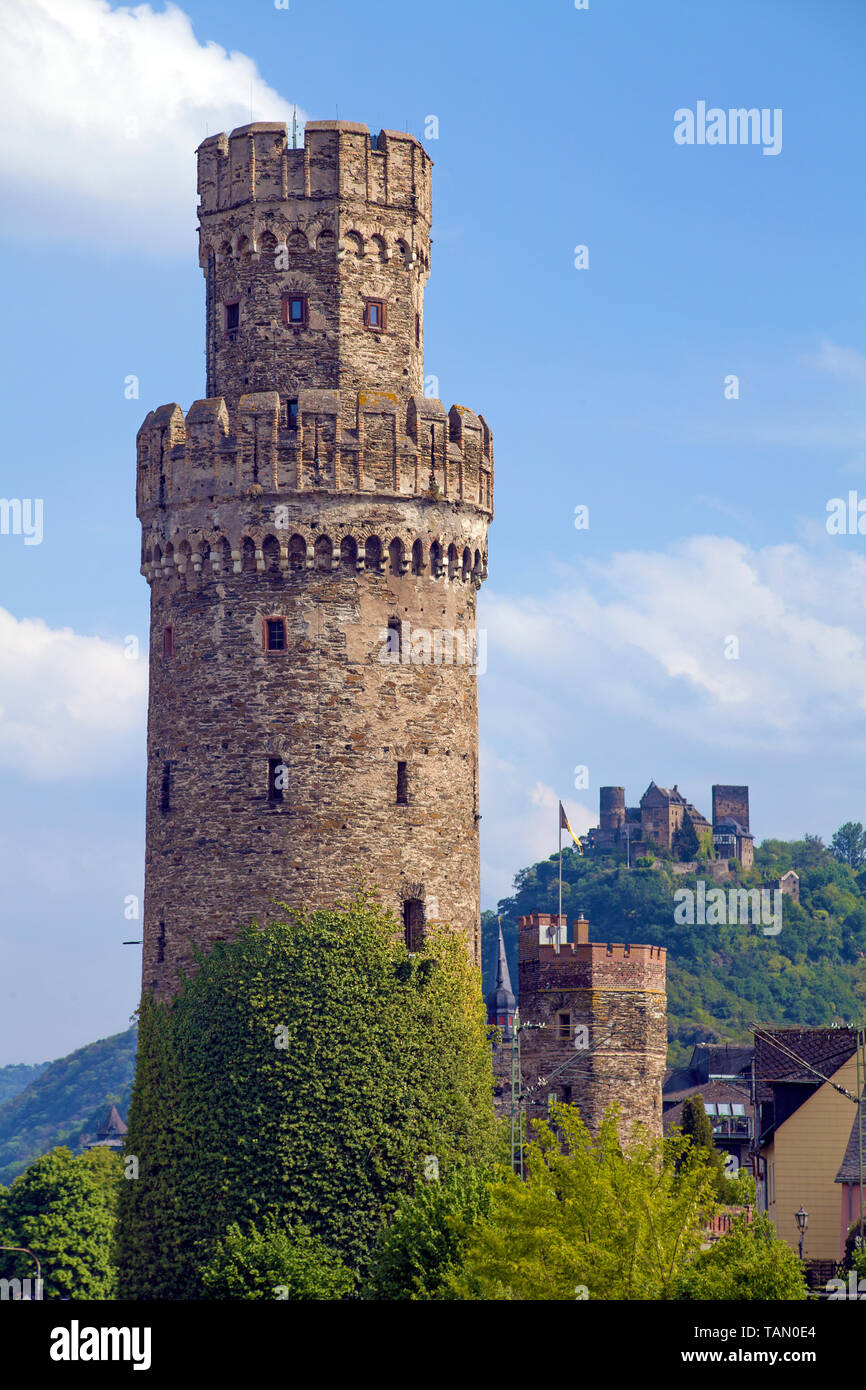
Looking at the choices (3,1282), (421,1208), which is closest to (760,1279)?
(421,1208)

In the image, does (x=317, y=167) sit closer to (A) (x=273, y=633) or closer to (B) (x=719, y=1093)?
(A) (x=273, y=633)

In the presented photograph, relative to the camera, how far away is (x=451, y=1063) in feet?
186

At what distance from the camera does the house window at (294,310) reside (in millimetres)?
59656

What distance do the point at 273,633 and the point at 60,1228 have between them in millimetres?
47457

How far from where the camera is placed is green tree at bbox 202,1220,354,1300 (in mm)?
51406

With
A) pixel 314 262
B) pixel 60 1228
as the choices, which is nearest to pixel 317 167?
pixel 314 262

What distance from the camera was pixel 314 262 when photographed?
2352 inches

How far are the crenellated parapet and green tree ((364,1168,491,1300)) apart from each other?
706 inches

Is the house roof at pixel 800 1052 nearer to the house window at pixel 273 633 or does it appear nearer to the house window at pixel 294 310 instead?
the house window at pixel 273 633

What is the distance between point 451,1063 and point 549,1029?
10.3 meters

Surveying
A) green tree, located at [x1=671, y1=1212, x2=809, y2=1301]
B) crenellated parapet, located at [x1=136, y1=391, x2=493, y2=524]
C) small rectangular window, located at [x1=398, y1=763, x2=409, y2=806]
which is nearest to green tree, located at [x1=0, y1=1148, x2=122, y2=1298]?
small rectangular window, located at [x1=398, y1=763, x2=409, y2=806]

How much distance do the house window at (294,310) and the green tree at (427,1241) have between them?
22.7 m
